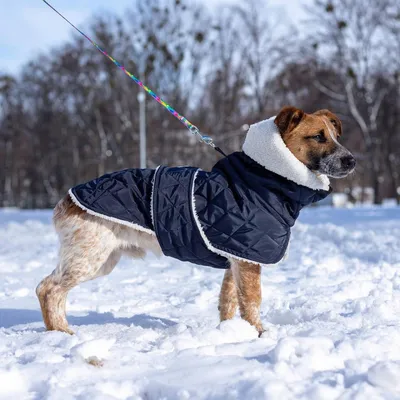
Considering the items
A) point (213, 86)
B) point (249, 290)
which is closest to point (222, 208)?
point (249, 290)

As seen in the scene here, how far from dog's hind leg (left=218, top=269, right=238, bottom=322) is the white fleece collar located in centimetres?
99

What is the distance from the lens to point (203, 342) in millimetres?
3365

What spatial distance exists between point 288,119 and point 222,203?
2.63ft

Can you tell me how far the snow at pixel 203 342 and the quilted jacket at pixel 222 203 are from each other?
0.56m

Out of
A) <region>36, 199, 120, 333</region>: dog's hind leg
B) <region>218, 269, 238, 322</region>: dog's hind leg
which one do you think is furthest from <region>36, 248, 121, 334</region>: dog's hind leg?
<region>218, 269, 238, 322</region>: dog's hind leg

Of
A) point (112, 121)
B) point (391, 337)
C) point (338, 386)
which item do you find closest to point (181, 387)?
point (338, 386)

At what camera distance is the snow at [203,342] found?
8.43ft

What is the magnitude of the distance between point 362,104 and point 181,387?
95.9ft

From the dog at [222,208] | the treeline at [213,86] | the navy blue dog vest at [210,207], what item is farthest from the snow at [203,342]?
the treeline at [213,86]

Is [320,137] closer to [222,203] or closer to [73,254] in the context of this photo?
[222,203]

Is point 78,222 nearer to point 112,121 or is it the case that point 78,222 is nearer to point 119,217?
point 119,217

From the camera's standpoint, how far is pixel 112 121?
3522cm

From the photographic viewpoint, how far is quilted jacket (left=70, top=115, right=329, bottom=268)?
3867 mm

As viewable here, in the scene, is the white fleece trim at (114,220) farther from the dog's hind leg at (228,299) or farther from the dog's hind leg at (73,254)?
the dog's hind leg at (228,299)
